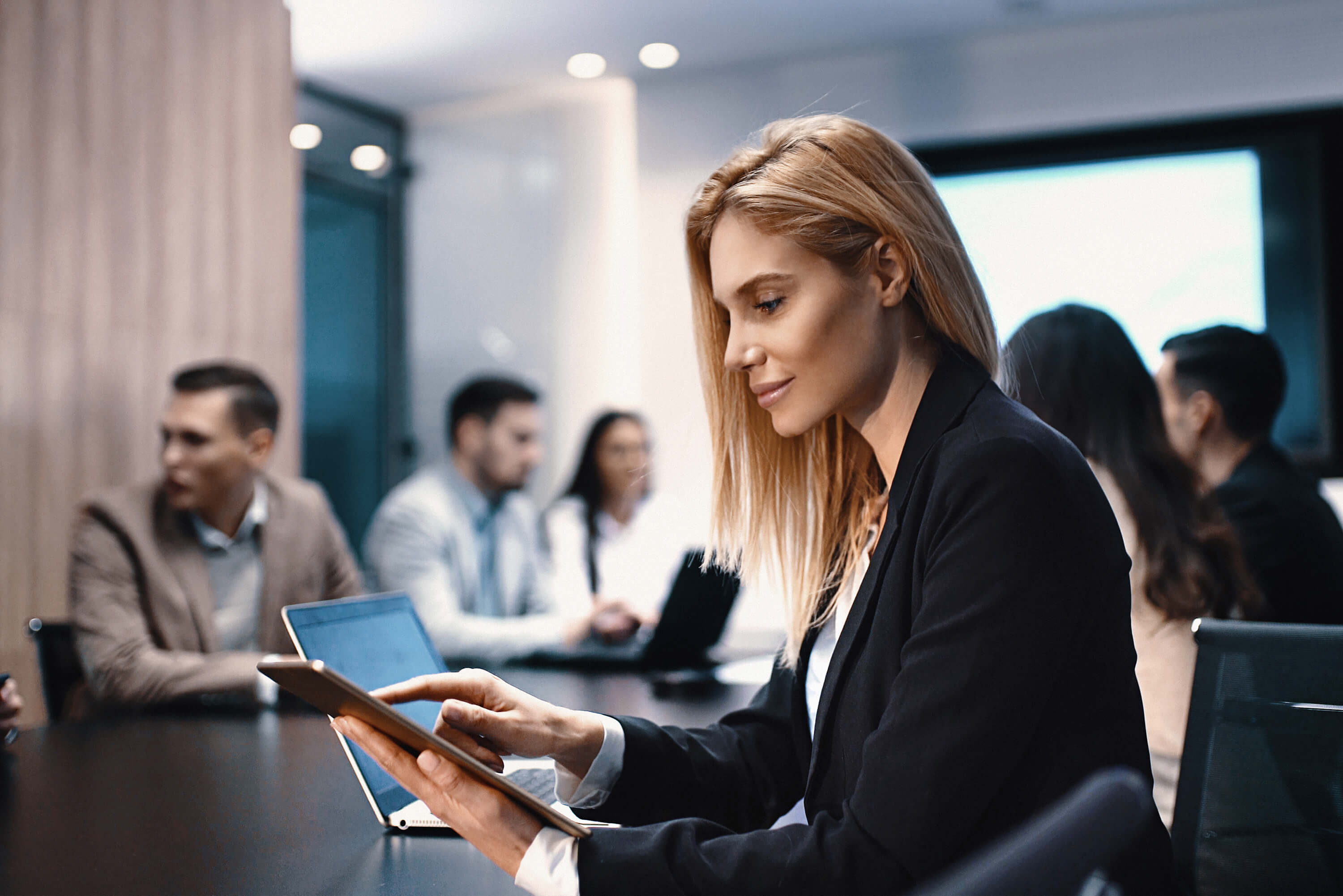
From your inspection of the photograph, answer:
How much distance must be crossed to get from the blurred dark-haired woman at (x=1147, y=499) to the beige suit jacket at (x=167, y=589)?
160 cm

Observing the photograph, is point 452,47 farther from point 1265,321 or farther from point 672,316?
point 1265,321

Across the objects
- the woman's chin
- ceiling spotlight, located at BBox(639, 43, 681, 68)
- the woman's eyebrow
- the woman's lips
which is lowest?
the woman's chin

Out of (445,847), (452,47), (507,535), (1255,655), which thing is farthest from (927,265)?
(452,47)

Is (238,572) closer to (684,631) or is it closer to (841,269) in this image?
(684,631)

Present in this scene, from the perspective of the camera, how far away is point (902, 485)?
A: 1028mm

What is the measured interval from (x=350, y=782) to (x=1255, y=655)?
1.10 metres

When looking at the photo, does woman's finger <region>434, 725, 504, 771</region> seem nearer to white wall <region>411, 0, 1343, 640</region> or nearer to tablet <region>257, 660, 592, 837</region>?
tablet <region>257, 660, 592, 837</region>

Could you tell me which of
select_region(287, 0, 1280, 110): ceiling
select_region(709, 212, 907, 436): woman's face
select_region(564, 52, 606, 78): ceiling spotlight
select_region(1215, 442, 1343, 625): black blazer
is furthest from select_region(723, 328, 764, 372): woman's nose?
select_region(564, 52, 606, 78): ceiling spotlight

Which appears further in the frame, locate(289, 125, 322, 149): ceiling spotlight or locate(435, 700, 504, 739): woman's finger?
locate(289, 125, 322, 149): ceiling spotlight

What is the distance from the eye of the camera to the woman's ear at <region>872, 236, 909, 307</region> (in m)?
1.06

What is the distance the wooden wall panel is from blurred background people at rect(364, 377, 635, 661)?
1.59 ft

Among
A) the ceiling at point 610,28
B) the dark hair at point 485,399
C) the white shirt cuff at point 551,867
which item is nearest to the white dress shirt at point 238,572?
the dark hair at point 485,399

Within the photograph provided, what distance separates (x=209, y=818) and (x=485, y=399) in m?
2.96

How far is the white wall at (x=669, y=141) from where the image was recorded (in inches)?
182
